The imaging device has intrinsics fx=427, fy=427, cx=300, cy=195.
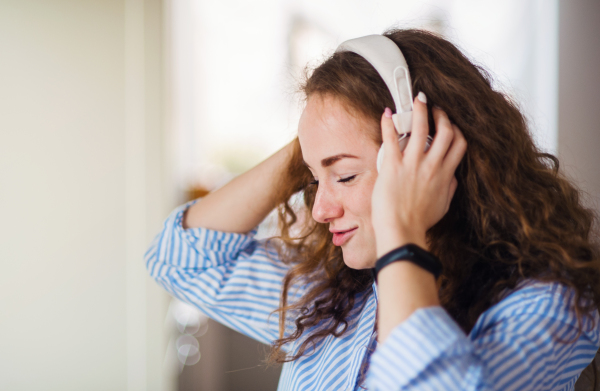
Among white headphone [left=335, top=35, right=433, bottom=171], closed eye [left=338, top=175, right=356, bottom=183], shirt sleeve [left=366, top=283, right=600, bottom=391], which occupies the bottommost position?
shirt sleeve [left=366, top=283, right=600, bottom=391]

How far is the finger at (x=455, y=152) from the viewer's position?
0.64 metres

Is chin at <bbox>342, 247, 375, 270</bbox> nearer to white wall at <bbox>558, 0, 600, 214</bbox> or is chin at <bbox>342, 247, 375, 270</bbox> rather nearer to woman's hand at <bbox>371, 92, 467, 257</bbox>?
woman's hand at <bbox>371, 92, 467, 257</bbox>

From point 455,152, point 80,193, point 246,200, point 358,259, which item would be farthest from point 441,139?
point 80,193

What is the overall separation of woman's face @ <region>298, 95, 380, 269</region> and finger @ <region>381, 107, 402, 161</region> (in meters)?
0.05

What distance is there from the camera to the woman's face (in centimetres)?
71

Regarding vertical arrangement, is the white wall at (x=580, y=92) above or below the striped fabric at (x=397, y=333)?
above

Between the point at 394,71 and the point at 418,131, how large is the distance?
0.11 m

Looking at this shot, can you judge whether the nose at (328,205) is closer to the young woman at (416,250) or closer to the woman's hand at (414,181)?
the young woman at (416,250)

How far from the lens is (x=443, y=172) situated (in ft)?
A: 2.06

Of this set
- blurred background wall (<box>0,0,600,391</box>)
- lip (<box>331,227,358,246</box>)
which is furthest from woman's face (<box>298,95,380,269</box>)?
blurred background wall (<box>0,0,600,391</box>)

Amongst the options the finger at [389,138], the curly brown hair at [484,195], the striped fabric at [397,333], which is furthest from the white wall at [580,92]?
the finger at [389,138]

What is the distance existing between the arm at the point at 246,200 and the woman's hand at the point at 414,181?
1.35 ft

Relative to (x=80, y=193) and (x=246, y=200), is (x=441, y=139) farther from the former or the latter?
(x=80, y=193)

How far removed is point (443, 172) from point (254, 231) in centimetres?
58
